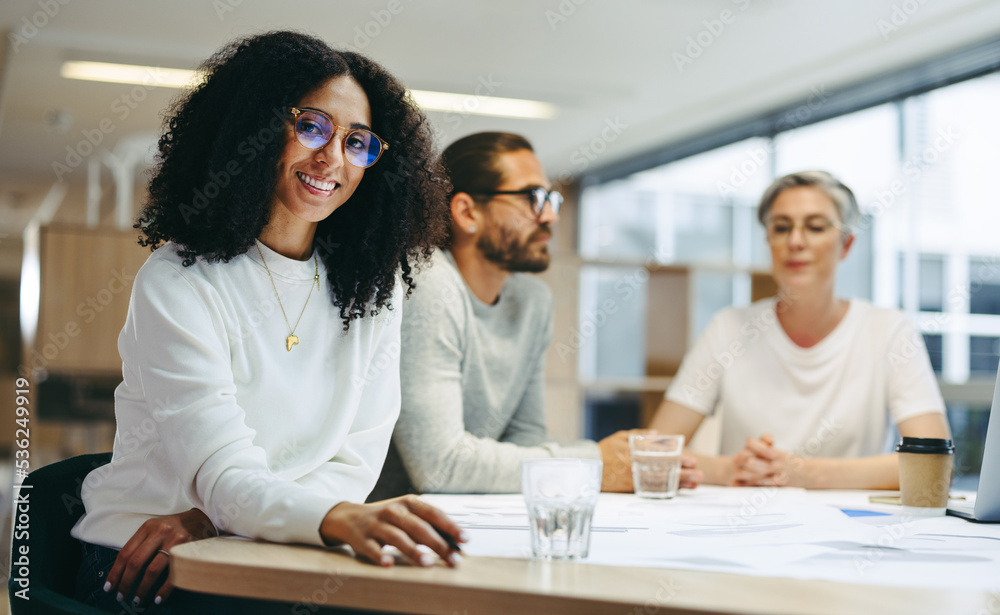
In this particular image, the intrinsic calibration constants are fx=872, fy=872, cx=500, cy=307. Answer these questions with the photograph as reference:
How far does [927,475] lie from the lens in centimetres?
135

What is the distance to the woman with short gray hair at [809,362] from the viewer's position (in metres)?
2.08

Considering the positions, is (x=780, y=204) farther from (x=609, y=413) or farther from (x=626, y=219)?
(x=626, y=219)

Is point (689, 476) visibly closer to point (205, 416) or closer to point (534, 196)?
point (534, 196)

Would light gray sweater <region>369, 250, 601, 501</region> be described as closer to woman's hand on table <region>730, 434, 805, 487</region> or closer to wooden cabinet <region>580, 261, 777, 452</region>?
woman's hand on table <region>730, 434, 805, 487</region>

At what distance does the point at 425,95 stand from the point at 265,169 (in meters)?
4.50

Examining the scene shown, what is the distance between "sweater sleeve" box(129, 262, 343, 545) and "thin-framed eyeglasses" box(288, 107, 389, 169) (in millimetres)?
267

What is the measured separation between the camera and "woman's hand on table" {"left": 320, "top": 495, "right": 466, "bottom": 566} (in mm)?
831
